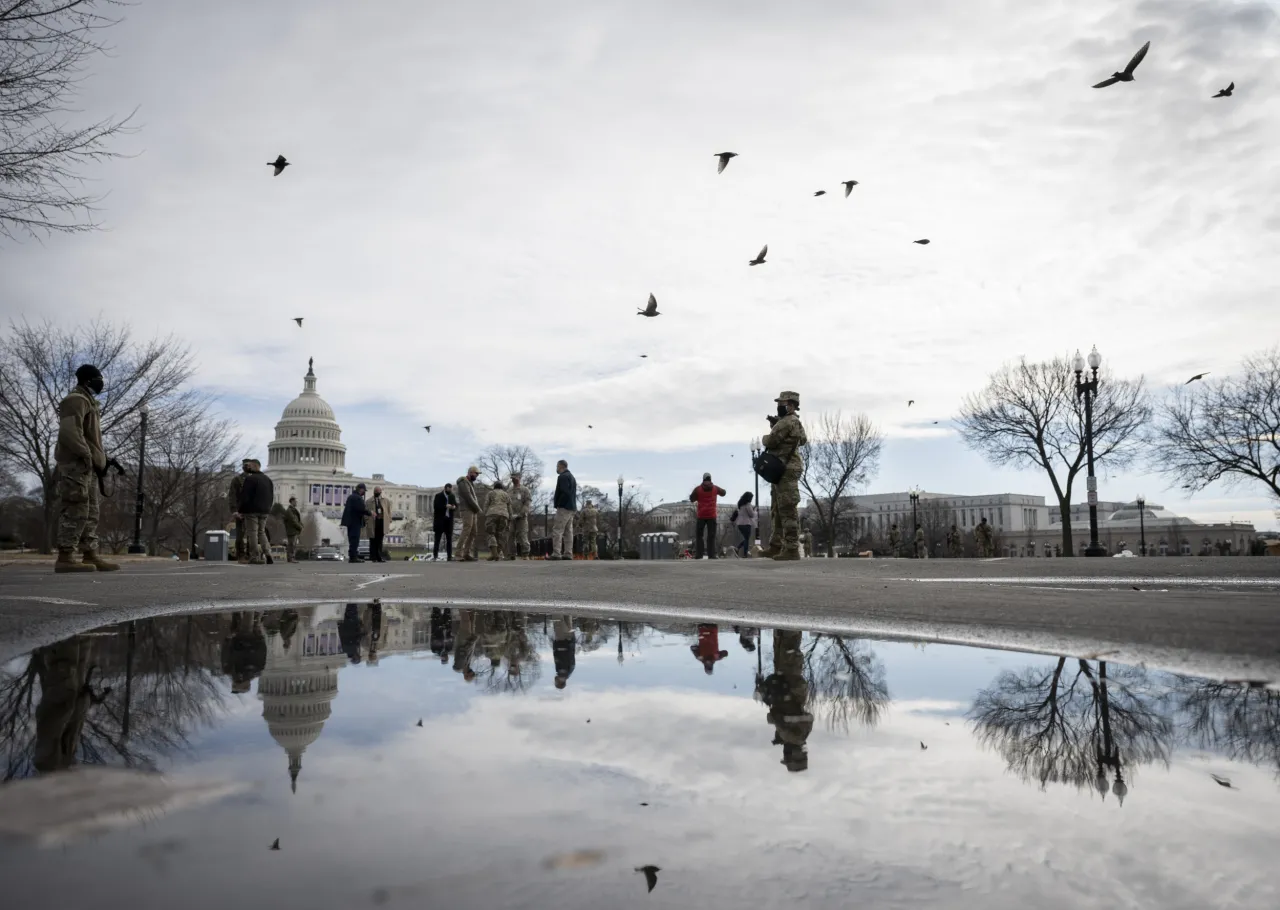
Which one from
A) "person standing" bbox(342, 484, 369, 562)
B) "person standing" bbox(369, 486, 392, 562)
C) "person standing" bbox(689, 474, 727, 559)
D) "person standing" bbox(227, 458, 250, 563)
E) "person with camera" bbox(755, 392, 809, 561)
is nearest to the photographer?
"person with camera" bbox(755, 392, 809, 561)

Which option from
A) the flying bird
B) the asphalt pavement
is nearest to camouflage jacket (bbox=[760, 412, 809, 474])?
the asphalt pavement

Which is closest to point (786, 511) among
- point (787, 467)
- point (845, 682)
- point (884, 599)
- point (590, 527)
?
point (787, 467)

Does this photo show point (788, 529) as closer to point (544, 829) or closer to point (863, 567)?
point (863, 567)

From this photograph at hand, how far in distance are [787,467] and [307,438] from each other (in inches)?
4525

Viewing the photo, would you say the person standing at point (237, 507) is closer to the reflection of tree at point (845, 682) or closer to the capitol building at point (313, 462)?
the reflection of tree at point (845, 682)

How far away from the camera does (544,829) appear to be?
1634mm

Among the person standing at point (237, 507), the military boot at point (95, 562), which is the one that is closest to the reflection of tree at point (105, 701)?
the military boot at point (95, 562)

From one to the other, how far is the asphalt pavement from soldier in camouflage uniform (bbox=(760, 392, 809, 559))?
3.26 feet

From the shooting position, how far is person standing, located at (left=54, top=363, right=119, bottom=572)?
9.65 metres

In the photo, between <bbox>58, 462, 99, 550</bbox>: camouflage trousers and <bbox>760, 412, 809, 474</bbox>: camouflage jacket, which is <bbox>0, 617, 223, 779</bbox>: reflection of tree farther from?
<bbox>760, 412, 809, 474</bbox>: camouflage jacket

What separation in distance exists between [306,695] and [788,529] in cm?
1014

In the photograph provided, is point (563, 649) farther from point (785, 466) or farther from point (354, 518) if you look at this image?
point (354, 518)

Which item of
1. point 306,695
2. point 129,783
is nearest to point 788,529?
point 306,695

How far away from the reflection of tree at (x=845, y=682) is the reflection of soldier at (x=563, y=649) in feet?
3.12
